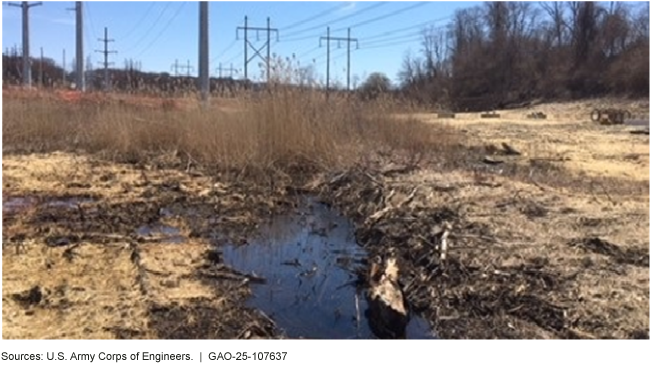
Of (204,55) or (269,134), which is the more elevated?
(204,55)

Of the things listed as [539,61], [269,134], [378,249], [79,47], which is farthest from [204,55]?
[539,61]

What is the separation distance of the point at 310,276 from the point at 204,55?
6.32 meters

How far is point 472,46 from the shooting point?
36781 mm

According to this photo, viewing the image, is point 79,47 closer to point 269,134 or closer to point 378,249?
point 269,134

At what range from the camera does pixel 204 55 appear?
10.5m

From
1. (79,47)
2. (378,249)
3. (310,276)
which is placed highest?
(79,47)

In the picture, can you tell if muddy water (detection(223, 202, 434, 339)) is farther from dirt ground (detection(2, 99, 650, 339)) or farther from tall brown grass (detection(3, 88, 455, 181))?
tall brown grass (detection(3, 88, 455, 181))

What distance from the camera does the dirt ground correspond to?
3.67 meters

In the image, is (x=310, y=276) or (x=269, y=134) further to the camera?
(x=269, y=134)

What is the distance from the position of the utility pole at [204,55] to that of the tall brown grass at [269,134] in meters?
0.29

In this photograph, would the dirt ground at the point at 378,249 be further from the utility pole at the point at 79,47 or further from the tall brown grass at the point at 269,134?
the utility pole at the point at 79,47

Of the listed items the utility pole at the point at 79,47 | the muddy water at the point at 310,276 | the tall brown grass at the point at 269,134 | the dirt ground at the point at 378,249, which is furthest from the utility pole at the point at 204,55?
the muddy water at the point at 310,276
